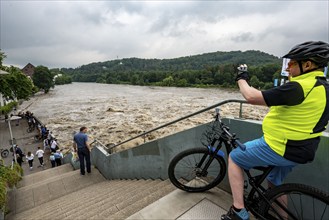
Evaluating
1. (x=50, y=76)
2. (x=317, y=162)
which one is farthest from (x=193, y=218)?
(x=50, y=76)

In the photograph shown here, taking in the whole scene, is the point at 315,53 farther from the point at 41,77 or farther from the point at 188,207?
the point at 41,77

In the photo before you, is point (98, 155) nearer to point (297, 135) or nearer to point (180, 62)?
point (297, 135)

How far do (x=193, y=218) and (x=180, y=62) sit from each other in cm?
16736

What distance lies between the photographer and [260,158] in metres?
1.90

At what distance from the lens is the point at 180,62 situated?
165000 millimetres

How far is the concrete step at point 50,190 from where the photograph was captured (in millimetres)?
5988

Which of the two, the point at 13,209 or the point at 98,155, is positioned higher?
the point at 98,155

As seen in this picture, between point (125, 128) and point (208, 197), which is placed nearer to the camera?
point (208, 197)

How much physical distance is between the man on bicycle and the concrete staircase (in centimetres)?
240

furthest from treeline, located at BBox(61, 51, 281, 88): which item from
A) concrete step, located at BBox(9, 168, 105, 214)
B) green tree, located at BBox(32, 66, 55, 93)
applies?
green tree, located at BBox(32, 66, 55, 93)

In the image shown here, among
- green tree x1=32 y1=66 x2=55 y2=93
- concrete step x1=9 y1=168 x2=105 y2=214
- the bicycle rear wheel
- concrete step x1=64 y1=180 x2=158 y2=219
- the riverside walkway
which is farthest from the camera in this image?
green tree x1=32 y1=66 x2=55 y2=93

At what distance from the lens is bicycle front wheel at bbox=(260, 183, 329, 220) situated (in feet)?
6.42

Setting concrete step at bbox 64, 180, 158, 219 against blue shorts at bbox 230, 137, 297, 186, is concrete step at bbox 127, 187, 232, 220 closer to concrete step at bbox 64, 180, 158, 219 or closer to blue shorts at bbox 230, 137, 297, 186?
blue shorts at bbox 230, 137, 297, 186

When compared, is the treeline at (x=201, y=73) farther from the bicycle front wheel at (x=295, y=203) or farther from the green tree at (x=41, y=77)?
the green tree at (x=41, y=77)
